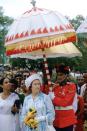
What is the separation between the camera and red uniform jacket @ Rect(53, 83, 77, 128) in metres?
7.63

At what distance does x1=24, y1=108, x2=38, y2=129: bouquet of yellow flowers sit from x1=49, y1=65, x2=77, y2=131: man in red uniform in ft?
2.11

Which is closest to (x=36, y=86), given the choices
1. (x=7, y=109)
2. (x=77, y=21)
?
(x=7, y=109)

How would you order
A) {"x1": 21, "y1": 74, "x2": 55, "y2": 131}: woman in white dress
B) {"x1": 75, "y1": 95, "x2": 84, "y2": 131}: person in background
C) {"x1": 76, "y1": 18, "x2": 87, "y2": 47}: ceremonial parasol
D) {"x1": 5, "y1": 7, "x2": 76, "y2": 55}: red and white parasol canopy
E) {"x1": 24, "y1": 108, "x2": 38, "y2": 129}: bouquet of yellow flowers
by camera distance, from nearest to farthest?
1. {"x1": 5, "y1": 7, "x2": 76, "y2": 55}: red and white parasol canopy
2. {"x1": 24, "y1": 108, "x2": 38, "y2": 129}: bouquet of yellow flowers
3. {"x1": 21, "y1": 74, "x2": 55, "y2": 131}: woman in white dress
4. {"x1": 76, "y1": 18, "x2": 87, "y2": 47}: ceremonial parasol
5. {"x1": 75, "y1": 95, "x2": 84, "y2": 131}: person in background

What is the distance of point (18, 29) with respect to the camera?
7059mm

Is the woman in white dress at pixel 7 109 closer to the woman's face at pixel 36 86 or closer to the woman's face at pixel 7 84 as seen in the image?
the woman's face at pixel 7 84

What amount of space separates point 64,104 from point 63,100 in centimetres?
7

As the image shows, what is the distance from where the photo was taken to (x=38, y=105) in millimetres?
7234

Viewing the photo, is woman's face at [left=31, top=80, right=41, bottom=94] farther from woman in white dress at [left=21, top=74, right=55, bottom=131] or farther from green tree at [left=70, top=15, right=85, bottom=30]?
green tree at [left=70, top=15, right=85, bottom=30]

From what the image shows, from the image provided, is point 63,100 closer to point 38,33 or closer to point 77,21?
point 38,33

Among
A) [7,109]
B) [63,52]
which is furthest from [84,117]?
[7,109]

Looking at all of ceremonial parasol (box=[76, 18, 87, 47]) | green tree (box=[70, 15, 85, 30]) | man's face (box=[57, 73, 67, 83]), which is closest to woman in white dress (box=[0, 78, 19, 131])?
man's face (box=[57, 73, 67, 83])

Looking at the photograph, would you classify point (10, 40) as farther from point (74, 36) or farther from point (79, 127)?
point (79, 127)

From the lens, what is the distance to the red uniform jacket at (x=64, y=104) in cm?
763

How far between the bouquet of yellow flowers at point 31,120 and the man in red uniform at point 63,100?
644mm
